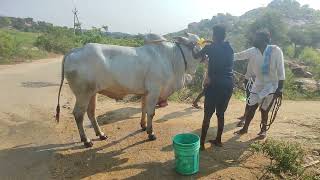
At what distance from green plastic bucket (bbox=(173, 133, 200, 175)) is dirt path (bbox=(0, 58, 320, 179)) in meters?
0.11

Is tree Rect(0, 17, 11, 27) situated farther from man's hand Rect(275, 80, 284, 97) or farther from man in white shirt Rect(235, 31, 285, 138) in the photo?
man's hand Rect(275, 80, 284, 97)

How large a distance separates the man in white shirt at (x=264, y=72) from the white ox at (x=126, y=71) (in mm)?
1010

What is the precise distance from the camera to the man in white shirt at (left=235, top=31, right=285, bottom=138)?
5930mm

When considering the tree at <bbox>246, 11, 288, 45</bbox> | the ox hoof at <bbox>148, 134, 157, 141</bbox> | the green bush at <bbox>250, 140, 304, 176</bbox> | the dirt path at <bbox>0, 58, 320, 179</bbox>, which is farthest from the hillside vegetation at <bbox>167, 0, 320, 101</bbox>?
the green bush at <bbox>250, 140, 304, 176</bbox>

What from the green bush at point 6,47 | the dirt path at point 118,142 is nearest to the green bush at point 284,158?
the dirt path at point 118,142

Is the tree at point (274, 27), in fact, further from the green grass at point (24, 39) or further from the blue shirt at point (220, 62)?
the blue shirt at point (220, 62)

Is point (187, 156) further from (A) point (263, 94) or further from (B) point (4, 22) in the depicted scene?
(B) point (4, 22)

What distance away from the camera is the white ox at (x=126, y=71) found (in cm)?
573

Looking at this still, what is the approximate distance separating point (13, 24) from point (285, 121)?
217 feet

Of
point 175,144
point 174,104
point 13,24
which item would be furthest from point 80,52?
point 13,24

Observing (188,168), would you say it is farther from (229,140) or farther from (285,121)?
(285,121)

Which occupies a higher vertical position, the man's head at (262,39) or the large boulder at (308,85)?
the man's head at (262,39)

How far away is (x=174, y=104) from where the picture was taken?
9.41 metres

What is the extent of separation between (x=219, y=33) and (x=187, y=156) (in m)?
1.80
